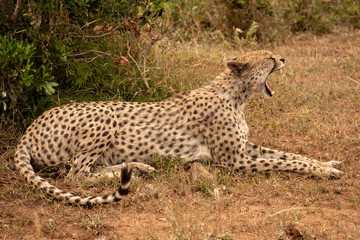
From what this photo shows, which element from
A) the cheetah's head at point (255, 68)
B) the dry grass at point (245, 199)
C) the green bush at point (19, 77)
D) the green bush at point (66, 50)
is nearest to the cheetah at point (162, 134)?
the cheetah's head at point (255, 68)

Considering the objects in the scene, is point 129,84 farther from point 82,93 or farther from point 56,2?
point 56,2

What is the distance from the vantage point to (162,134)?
197 inches

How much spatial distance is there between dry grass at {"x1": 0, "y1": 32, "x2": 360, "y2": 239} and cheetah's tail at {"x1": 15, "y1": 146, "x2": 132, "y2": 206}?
72mm

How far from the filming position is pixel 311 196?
14.1 ft

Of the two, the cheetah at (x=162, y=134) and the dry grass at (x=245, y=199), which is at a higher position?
the cheetah at (x=162, y=134)

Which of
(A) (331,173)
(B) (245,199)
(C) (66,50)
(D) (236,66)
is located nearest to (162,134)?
(D) (236,66)

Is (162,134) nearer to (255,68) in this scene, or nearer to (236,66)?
(236,66)

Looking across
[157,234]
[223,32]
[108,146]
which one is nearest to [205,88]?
[108,146]

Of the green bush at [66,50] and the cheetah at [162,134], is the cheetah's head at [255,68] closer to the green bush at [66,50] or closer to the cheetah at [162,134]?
the cheetah at [162,134]

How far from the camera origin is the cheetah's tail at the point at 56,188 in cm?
380

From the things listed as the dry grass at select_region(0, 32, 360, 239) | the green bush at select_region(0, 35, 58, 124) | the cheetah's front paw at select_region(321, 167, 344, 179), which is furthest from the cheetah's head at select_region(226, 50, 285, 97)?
the green bush at select_region(0, 35, 58, 124)

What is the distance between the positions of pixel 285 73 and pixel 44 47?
3776 mm

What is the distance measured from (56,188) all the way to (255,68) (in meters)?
2.32

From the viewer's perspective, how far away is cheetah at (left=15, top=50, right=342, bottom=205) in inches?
188
